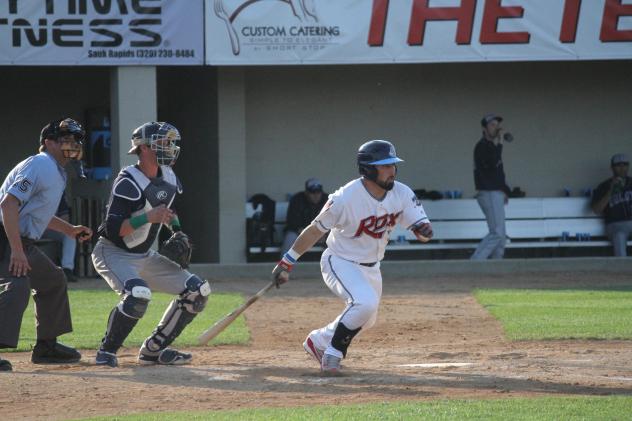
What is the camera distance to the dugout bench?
1639cm

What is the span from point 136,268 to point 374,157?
1.90 metres

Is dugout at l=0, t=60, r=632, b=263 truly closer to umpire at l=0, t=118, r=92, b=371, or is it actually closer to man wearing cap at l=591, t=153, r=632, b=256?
man wearing cap at l=591, t=153, r=632, b=256

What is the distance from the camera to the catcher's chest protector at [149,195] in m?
8.05

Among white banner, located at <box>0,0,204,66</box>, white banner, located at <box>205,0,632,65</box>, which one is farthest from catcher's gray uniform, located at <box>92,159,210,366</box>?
white banner, located at <box>205,0,632,65</box>

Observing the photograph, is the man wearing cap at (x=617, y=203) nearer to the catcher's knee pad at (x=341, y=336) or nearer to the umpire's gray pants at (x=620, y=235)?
the umpire's gray pants at (x=620, y=235)

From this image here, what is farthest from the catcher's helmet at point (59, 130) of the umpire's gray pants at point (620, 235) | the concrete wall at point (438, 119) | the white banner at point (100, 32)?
the umpire's gray pants at point (620, 235)

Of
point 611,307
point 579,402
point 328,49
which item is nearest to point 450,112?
point 328,49

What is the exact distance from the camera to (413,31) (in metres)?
15.1

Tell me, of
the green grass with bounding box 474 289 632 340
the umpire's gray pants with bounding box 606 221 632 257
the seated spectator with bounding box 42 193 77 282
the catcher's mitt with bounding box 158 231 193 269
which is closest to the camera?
the catcher's mitt with bounding box 158 231 193 269

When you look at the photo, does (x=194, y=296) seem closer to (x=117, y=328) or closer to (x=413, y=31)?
(x=117, y=328)

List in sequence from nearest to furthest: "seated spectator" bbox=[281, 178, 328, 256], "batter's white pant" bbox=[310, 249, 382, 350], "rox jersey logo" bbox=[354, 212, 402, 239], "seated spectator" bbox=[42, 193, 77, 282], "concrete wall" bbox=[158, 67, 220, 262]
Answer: "batter's white pant" bbox=[310, 249, 382, 350], "rox jersey logo" bbox=[354, 212, 402, 239], "seated spectator" bbox=[42, 193, 77, 282], "seated spectator" bbox=[281, 178, 328, 256], "concrete wall" bbox=[158, 67, 220, 262]

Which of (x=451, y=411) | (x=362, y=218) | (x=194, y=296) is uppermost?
(x=362, y=218)

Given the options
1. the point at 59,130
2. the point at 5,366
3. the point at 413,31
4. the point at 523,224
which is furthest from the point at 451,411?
the point at 523,224

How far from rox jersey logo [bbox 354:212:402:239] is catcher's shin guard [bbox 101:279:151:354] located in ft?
4.96
